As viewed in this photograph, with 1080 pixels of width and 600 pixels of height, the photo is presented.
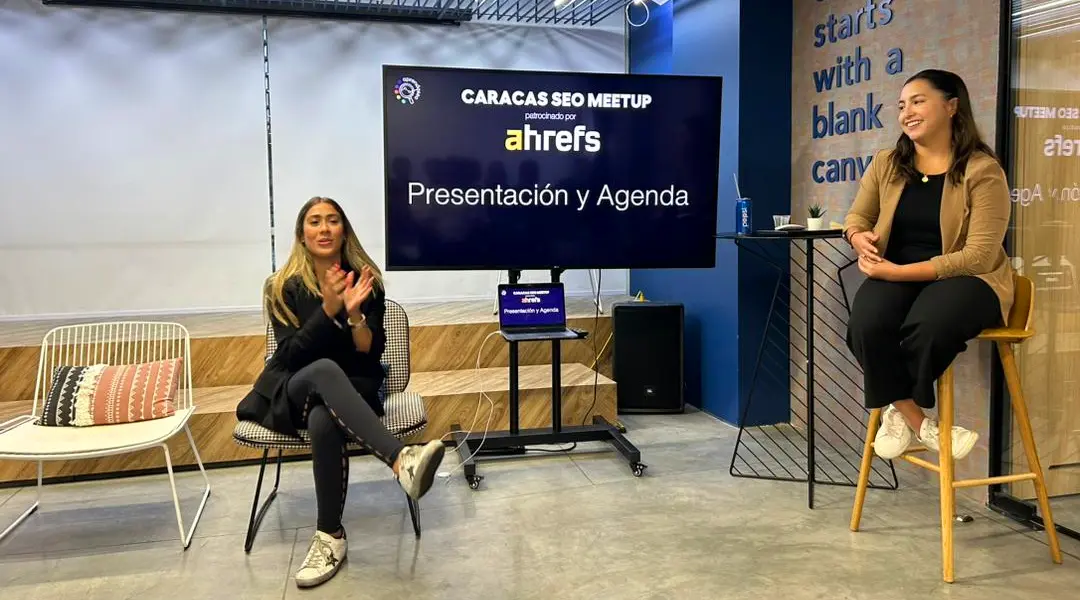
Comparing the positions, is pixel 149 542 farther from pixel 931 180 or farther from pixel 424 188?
pixel 931 180

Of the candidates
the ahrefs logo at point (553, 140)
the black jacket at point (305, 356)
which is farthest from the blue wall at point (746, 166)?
the black jacket at point (305, 356)

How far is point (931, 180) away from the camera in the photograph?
2529 millimetres

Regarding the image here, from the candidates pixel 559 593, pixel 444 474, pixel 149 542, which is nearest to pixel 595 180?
pixel 444 474

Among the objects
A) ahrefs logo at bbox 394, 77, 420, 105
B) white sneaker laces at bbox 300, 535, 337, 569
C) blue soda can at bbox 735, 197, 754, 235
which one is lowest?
white sneaker laces at bbox 300, 535, 337, 569

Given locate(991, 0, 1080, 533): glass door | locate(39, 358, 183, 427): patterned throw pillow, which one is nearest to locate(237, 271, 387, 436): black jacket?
locate(39, 358, 183, 427): patterned throw pillow

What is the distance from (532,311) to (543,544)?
111 cm

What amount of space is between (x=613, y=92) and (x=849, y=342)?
1.49 m

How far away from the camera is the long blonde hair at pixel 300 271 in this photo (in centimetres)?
273

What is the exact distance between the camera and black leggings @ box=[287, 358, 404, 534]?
8.13ft

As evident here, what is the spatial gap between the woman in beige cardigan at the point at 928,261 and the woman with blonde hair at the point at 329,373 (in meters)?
1.48

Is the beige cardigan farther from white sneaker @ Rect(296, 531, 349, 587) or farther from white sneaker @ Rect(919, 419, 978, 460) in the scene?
white sneaker @ Rect(296, 531, 349, 587)

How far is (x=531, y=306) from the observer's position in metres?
3.43

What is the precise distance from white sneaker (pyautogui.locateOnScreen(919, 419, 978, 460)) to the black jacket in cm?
185

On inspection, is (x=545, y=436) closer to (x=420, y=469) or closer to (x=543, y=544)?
(x=543, y=544)
